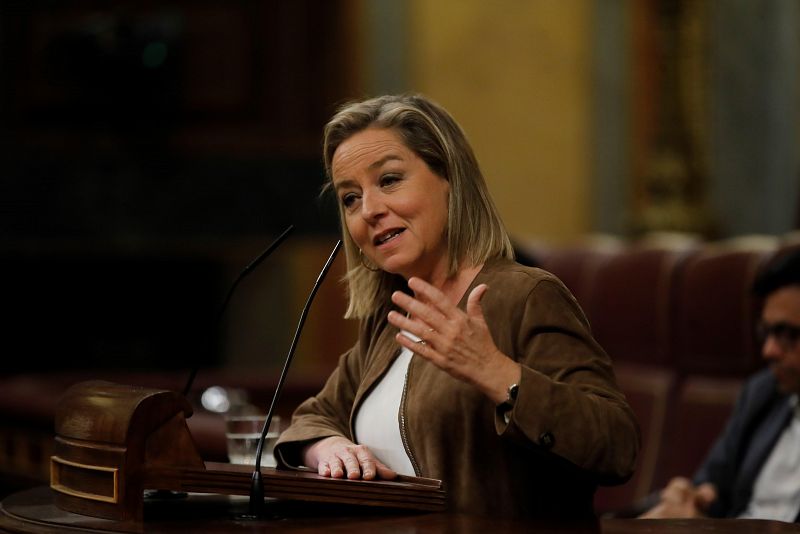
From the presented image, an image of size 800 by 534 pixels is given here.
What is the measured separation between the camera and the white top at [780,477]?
315cm

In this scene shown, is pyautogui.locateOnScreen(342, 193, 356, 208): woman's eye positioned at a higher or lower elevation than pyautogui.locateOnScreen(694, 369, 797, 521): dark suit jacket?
higher

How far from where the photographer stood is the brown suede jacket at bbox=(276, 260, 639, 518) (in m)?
1.68

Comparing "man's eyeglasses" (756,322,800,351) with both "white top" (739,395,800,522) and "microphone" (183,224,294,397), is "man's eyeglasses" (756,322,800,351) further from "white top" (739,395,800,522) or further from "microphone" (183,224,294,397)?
"microphone" (183,224,294,397)

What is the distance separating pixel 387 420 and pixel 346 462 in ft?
0.36

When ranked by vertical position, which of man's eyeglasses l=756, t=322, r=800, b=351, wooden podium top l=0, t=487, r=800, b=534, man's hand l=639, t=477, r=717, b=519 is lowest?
man's hand l=639, t=477, r=717, b=519

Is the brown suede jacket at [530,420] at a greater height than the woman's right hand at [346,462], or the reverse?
the brown suede jacket at [530,420]

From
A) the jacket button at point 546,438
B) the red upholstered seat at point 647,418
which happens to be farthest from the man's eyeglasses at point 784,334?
the jacket button at point 546,438

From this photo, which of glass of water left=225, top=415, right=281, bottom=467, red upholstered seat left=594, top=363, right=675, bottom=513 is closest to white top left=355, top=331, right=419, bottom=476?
glass of water left=225, top=415, right=281, bottom=467

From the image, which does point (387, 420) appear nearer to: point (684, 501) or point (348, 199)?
point (348, 199)

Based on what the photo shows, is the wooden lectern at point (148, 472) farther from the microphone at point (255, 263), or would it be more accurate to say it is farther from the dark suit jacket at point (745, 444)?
the dark suit jacket at point (745, 444)

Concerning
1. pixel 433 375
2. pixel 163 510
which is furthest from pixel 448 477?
pixel 163 510

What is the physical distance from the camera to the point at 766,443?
3199 mm

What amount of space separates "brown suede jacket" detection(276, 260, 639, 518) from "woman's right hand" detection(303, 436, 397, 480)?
6 cm

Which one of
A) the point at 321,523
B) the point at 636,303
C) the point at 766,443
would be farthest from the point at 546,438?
the point at 636,303
